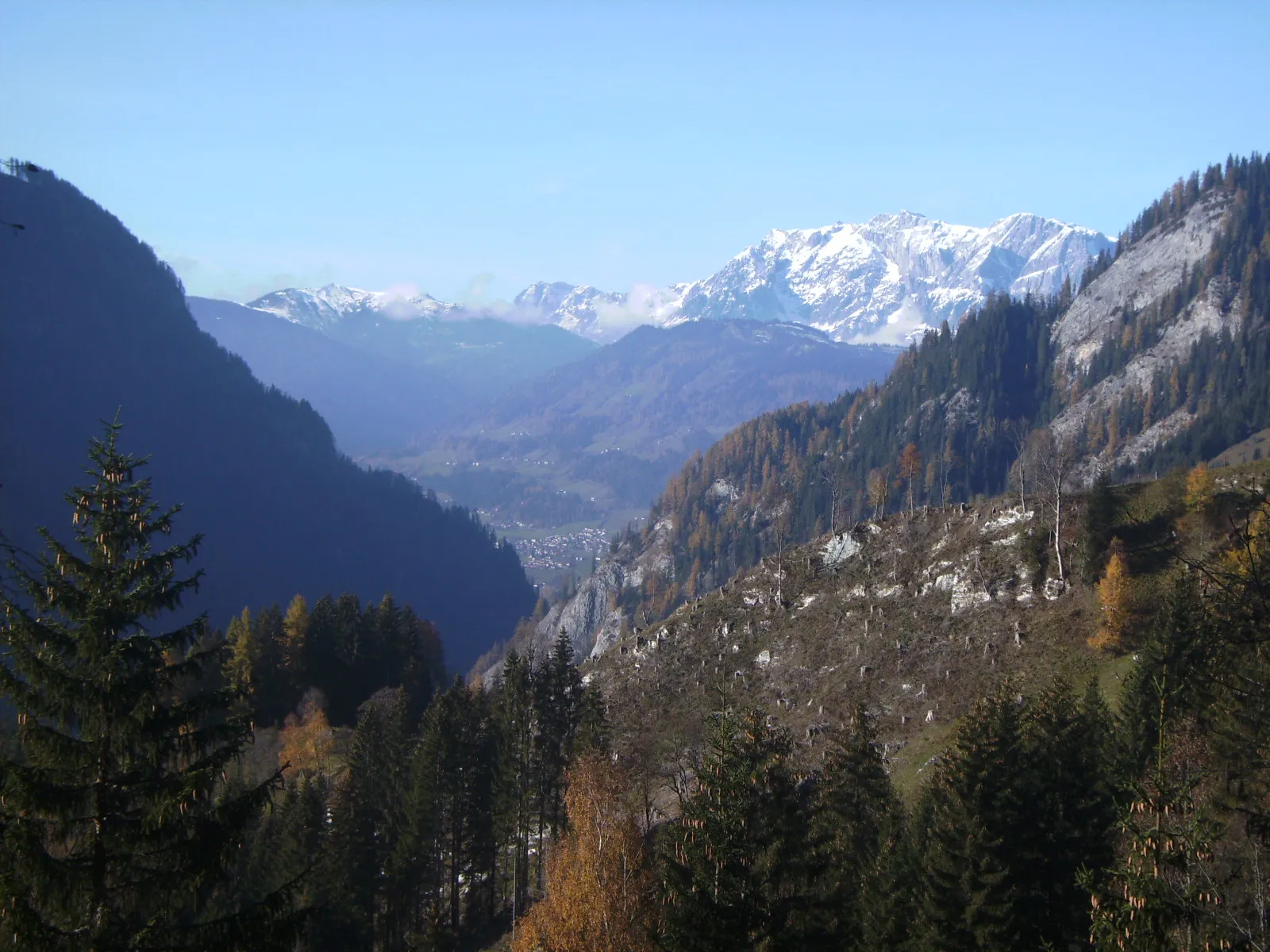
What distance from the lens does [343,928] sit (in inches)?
1773

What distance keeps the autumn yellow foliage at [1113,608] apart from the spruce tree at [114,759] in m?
48.4

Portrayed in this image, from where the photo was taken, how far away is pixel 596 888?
29.7 metres

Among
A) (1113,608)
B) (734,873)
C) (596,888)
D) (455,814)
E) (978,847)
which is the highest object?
(1113,608)

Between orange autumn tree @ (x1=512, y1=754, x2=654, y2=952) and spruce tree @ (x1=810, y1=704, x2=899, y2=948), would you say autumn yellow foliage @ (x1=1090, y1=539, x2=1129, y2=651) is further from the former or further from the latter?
orange autumn tree @ (x1=512, y1=754, x2=654, y2=952)

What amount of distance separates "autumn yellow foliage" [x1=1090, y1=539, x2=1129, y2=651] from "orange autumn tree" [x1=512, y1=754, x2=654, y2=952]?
31.2 metres

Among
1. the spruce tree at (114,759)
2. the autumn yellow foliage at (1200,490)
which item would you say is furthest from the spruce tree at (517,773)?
the autumn yellow foliage at (1200,490)

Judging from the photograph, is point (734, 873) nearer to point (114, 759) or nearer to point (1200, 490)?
point (114, 759)

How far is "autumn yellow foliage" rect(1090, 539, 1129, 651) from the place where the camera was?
5059 cm

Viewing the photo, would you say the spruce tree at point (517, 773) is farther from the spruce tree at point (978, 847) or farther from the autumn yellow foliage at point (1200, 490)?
the autumn yellow foliage at point (1200, 490)

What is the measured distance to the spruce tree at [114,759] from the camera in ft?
46.5

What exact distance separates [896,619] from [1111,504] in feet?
53.3

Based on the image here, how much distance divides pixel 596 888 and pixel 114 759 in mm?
18729

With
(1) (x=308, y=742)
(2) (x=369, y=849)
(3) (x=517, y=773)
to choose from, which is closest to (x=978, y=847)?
(3) (x=517, y=773)

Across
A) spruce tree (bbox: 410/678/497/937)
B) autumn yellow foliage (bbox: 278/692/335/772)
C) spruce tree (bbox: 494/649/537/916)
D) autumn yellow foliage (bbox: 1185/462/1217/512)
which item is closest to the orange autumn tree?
spruce tree (bbox: 494/649/537/916)
